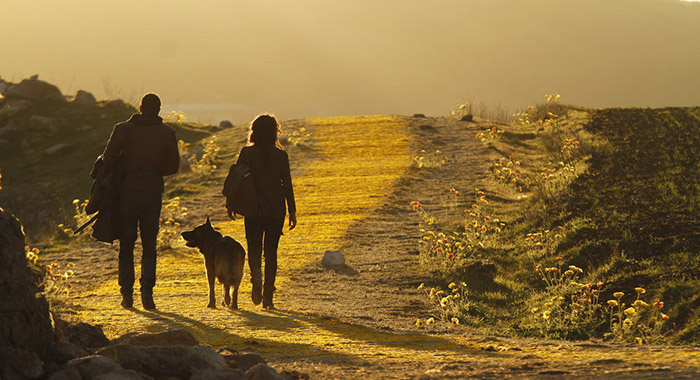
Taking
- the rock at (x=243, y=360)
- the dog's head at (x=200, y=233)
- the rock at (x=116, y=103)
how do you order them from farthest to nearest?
the rock at (x=116, y=103)
the dog's head at (x=200, y=233)
the rock at (x=243, y=360)

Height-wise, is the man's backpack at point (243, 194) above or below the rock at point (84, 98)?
below

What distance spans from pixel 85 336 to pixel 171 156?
3.46m

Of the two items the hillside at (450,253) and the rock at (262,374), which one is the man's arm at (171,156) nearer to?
the hillside at (450,253)

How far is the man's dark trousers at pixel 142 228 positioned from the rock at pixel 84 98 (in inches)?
890

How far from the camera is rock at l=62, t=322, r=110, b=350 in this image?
5.41 meters

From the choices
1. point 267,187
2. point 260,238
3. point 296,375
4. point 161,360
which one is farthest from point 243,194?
point 161,360

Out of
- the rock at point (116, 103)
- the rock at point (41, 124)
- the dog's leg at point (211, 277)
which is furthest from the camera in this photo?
the rock at point (116, 103)

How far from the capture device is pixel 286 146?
80.7ft

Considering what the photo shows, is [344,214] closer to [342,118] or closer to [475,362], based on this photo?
[475,362]

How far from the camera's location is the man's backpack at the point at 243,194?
8555 mm

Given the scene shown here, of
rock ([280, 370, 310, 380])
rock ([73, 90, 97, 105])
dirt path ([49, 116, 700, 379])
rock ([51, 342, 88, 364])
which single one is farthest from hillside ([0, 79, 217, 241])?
rock ([280, 370, 310, 380])

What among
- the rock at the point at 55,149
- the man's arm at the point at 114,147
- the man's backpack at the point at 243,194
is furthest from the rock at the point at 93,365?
the rock at the point at 55,149

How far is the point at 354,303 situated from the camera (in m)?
9.80

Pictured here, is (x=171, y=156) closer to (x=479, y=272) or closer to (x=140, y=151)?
(x=140, y=151)
